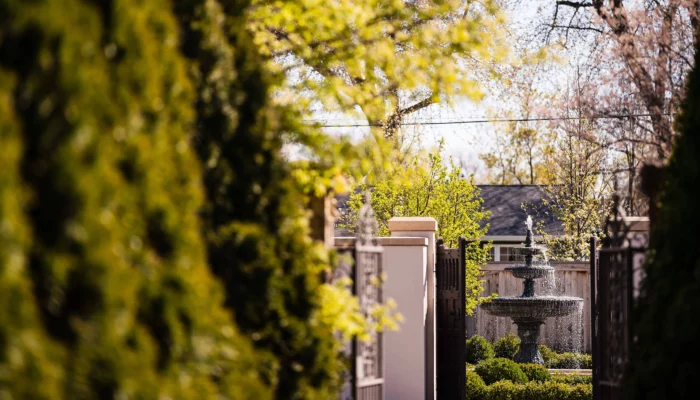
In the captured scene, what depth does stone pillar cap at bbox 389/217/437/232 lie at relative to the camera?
1069 centimetres

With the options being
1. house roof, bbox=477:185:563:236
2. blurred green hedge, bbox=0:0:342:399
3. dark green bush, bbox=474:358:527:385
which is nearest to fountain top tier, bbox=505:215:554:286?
dark green bush, bbox=474:358:527:385

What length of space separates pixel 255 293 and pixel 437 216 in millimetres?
12675

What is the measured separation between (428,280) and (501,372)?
2.71 m

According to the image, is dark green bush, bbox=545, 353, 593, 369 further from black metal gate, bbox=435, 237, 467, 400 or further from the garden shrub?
black metal gate, bbox=435, 237, 467, 400

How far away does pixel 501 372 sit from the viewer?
41.0 feet

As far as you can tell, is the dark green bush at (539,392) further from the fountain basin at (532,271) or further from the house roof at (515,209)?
the house roof at (515,209)

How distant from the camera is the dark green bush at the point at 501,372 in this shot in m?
12.4

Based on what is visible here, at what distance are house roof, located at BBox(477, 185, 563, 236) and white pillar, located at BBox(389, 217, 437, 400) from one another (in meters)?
15.8

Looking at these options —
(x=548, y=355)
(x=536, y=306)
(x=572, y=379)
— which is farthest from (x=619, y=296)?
(x=548, y=355)

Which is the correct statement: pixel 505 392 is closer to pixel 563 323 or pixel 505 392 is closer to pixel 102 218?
pixel 563 323

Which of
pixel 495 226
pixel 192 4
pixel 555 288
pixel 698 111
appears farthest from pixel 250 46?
pixel 495 226

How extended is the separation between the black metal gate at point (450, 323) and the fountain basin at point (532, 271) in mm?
4756

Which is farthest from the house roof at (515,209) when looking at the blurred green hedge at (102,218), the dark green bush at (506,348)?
the blurred green hedge at (102,218)

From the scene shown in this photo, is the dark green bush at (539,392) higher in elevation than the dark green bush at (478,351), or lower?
lower
